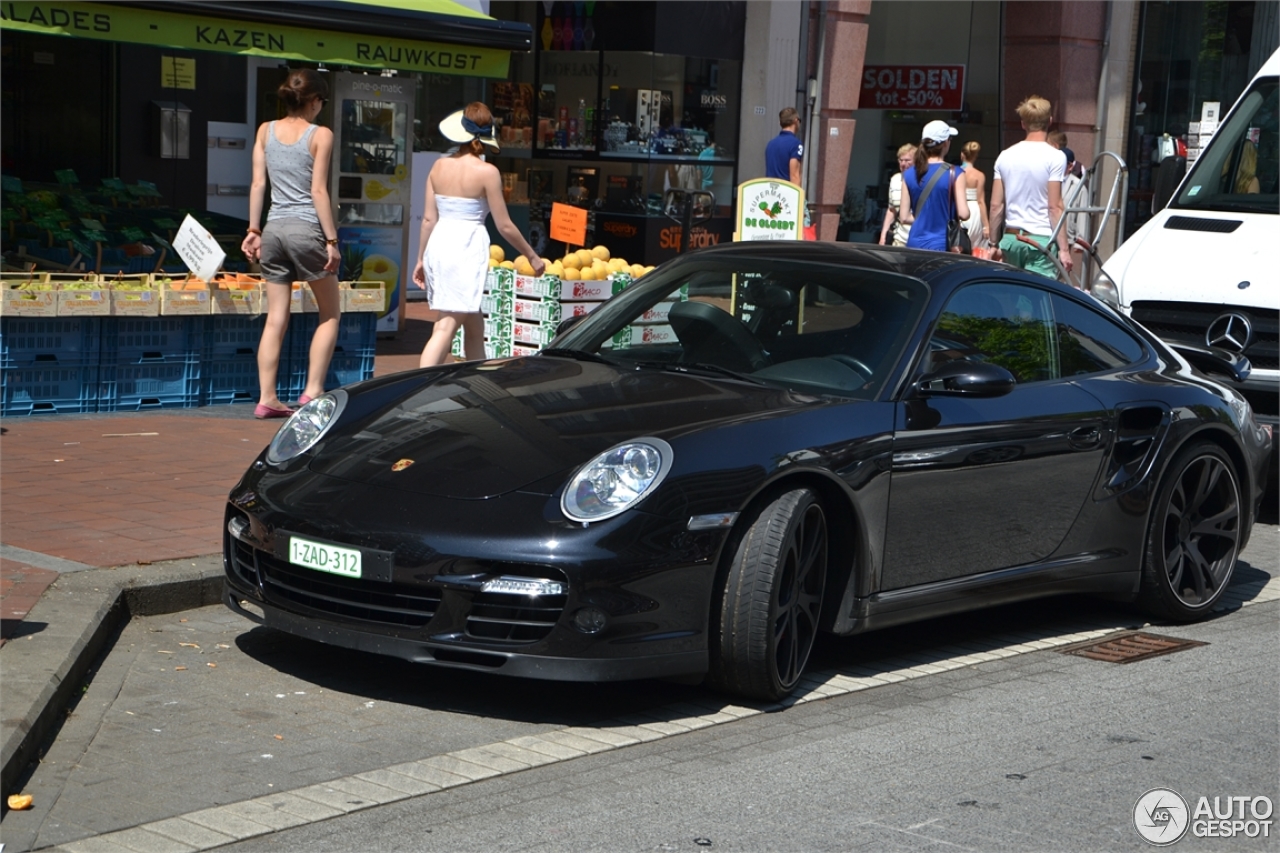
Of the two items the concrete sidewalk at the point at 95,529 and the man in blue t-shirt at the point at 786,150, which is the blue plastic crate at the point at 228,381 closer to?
the concrete sidewalk at the point at 95,529

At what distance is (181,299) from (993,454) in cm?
533

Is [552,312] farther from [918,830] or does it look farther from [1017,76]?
[1017,76]

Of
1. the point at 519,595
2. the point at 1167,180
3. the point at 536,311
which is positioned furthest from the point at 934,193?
the point at 519,595

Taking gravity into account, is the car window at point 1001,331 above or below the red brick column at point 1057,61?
below

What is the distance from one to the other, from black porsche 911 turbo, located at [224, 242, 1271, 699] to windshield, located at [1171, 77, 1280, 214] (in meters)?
3.25

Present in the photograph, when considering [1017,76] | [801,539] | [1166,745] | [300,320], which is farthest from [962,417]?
[1017,76]

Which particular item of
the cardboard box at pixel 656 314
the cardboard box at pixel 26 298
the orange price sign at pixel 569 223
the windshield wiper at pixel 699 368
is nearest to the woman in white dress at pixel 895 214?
the orange price sign at pixel 569 223

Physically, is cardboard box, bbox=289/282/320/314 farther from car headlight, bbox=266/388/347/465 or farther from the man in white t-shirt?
the man in white t-shirt

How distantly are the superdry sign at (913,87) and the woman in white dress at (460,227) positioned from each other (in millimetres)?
13558

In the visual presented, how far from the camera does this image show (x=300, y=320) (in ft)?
33.2

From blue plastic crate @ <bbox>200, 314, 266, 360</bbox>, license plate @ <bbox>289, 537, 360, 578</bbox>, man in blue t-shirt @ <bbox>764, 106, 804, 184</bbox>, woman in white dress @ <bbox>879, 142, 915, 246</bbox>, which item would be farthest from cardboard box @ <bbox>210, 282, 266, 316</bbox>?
man in blue t-shirt @ <bbox>764, 106, 804, 184</bbox>

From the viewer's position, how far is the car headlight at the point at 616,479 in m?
4.95

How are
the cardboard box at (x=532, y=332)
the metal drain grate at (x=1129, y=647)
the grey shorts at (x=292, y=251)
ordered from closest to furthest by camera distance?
the metal drain grate at (x=1129, y=647)
the grey shorts at (x=292, y=251)
the cardboard box at (x=532, y=332)

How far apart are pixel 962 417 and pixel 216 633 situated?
2777 millimetres
